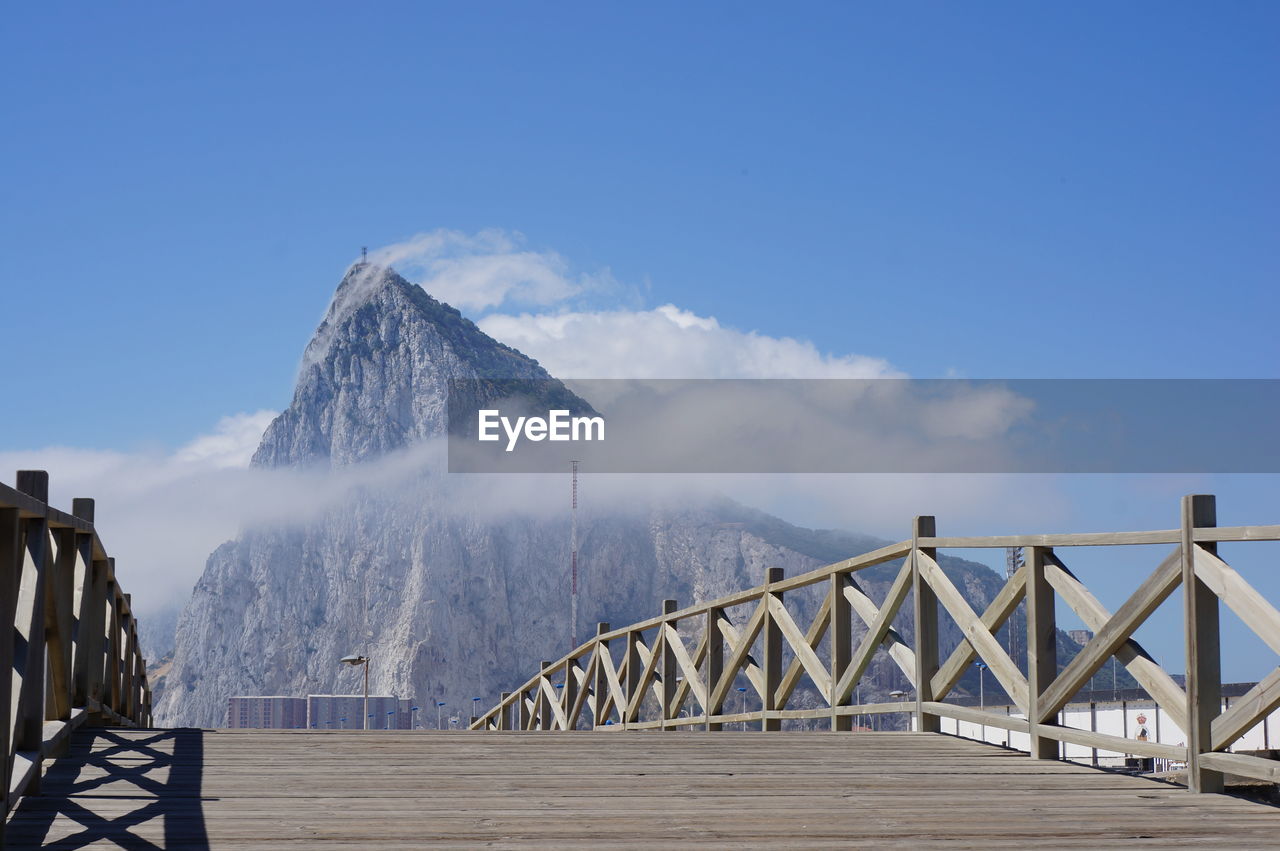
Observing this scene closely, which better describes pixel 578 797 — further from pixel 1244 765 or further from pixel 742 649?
pixel 742 649

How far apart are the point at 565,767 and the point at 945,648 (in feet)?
503

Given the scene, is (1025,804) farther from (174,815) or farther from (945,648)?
(945,648)

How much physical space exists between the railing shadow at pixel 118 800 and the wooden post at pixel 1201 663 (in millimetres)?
3667

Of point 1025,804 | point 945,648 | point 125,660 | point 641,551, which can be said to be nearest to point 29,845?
point 1025,804

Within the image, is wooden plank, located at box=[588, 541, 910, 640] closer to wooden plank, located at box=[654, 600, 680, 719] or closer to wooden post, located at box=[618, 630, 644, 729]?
wooden plank, located at box=[654, 600, 680, 719]

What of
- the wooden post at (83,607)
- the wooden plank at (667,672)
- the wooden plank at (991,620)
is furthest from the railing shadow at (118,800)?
the wooden plank at (667,672)

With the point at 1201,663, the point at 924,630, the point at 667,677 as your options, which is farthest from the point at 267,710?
the point at 1201,663

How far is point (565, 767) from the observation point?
550cm

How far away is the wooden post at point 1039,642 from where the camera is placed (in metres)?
5.96

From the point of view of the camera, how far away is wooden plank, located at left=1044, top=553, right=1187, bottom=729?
5.09 metres

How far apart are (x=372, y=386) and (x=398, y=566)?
29.1m

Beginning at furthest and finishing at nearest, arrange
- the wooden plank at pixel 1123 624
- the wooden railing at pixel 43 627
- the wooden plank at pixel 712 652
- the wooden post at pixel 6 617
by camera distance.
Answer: the wooden plank at pixel 712 652 → the wooden plank at pixel 1123 624 → the wooden railing at pixel 43 627 → the wooden post at pixel 6 617

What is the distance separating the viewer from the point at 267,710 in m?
134

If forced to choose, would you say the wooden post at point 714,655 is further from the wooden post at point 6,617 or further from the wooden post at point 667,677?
the wooden post at point 6,617
